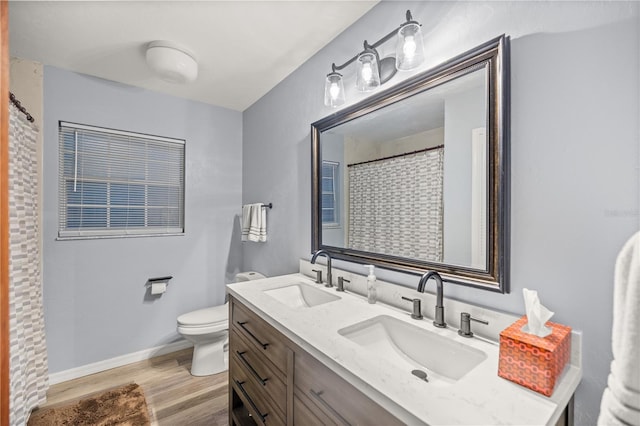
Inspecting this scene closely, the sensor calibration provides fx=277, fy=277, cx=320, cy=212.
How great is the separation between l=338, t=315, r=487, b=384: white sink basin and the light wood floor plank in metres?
1.25

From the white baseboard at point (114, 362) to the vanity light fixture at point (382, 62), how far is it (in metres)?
2.54

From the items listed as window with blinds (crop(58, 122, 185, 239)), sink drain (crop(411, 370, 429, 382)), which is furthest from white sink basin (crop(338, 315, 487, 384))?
window with blinds (crop(58, 122, 185, 239))

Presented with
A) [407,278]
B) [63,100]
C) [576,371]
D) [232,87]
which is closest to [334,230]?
[407,278]

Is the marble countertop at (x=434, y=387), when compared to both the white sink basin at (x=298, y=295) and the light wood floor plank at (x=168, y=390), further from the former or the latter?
the light wood floor plank at (x=168, y=390)

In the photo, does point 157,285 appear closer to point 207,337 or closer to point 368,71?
point 207,337

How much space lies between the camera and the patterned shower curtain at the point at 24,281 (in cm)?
156

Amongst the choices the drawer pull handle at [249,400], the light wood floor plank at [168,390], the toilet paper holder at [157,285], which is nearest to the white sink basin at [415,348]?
the drawer pull handle at [249,400]

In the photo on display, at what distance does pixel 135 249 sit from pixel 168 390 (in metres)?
1.16

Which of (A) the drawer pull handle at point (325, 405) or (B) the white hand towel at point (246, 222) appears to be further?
(B) the white hand towel at point (246, 222)

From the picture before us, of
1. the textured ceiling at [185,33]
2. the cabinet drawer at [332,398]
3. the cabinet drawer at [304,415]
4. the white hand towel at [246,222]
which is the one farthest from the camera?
the white hand towel at [246,222]

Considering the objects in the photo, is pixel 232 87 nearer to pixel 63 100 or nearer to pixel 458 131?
pixel 63 100

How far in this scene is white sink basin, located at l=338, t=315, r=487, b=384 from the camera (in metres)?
0.92

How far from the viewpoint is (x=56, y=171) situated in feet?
6.89

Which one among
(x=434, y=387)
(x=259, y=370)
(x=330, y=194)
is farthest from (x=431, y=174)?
(x=259, y=370)
